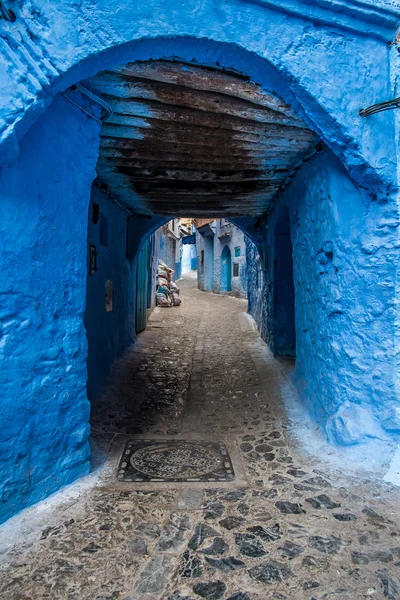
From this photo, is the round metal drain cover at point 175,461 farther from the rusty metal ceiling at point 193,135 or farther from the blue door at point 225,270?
the blue door at point 225,270

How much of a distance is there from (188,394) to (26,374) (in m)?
2.99

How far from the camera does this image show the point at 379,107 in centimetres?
283

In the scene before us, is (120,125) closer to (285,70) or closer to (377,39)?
(285,70)

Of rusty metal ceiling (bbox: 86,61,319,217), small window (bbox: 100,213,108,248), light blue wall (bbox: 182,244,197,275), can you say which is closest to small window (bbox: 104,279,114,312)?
small window (bbox: 100,213,108,248)

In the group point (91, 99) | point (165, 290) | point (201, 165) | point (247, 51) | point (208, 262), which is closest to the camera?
point (247, 51)

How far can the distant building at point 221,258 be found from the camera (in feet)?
60.1

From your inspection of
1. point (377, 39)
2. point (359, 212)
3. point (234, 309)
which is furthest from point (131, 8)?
point (234, 309)

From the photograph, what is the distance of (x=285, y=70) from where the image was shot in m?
2.59

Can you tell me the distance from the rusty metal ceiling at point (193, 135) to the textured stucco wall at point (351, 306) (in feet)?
1.79

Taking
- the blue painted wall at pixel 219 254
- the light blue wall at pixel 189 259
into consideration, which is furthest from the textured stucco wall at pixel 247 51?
the light blue wall at pixel 189 259

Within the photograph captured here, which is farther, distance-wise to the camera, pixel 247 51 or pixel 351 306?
pixel 351 306

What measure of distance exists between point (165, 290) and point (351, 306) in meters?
11.2

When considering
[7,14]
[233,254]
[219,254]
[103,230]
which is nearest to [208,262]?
[219,254]

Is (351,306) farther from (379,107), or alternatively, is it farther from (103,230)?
(103,230)
